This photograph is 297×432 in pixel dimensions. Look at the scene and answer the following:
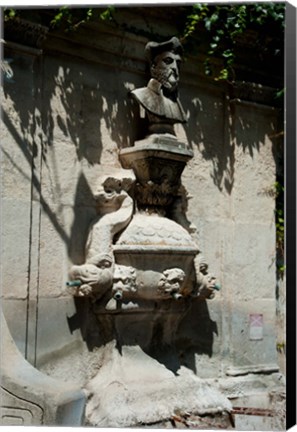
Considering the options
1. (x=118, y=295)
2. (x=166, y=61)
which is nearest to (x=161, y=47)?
(x=166, y=61)

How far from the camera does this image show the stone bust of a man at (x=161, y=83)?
569cm

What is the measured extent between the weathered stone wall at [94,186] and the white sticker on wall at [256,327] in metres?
0.05

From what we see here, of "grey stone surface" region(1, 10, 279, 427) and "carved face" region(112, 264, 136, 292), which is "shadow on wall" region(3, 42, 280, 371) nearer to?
"grey stone surface" region(1, 10, 279, 427)

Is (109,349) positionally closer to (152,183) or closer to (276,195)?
(152,183)

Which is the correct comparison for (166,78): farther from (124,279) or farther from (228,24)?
(124,279)

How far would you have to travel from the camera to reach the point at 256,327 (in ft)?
21.5

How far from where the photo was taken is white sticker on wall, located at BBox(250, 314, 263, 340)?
6543mm

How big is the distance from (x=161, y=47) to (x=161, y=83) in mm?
261

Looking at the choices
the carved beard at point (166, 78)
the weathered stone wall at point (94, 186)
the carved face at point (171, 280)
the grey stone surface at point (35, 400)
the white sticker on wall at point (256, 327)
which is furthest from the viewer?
the white sticker on wall at point (256, 327)

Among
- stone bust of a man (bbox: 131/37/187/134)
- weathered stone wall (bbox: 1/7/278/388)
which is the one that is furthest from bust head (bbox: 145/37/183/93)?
weathered stone wall (bbox: 1/7/278/388)

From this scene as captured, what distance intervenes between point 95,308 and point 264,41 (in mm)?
2718

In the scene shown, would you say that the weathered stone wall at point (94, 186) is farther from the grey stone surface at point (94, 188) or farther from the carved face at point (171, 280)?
the carved face at point (171, 280)

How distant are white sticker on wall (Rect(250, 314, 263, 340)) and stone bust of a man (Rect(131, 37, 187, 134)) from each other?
1880 mm

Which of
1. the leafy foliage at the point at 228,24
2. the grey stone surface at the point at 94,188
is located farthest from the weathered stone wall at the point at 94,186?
the leafy foliage at the point at 228,24
